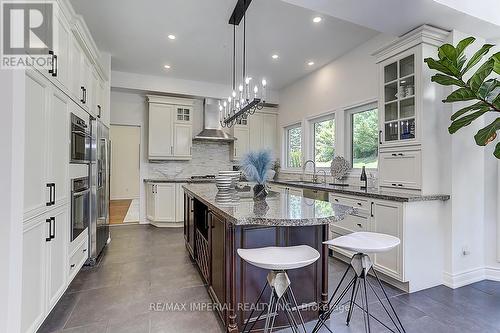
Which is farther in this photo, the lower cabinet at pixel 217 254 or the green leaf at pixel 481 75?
the green leaf at pixel 481 75

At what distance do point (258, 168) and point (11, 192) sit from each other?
1.78 m

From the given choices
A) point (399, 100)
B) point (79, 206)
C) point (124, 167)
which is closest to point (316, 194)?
point (399, 100)

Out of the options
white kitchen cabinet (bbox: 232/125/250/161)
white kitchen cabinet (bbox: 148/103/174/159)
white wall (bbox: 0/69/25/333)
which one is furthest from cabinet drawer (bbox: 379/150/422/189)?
white kitchen cabinet (bbox: 148/103/174/159)

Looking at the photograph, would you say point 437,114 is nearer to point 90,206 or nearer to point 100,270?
point 90,206

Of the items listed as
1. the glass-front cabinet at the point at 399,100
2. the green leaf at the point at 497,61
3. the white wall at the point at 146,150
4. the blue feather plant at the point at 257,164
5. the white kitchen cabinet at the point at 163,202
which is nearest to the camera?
the green leaf at the point at 497,61

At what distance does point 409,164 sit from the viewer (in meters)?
2.77

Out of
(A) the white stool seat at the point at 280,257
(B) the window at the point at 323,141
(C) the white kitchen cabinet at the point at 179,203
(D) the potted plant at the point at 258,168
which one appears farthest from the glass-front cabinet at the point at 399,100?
(C) the white kitchen cabinet at the point at 179,203

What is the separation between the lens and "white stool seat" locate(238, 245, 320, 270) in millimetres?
1376

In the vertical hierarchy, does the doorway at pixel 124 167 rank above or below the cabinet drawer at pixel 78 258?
above

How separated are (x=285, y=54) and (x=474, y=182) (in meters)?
3.10

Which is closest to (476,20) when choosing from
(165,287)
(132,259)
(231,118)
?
(231,118)

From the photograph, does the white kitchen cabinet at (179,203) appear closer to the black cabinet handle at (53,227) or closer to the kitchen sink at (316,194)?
the kitchen sink at (316,194)

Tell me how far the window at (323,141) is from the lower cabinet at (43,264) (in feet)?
12.9

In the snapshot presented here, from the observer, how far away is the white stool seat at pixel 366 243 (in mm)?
1623
